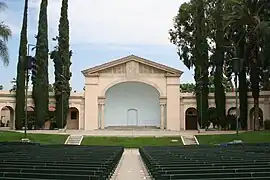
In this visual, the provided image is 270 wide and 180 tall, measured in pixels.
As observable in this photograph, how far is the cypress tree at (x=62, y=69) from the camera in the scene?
53406 millimetres

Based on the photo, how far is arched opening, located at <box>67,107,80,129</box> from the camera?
58194mm

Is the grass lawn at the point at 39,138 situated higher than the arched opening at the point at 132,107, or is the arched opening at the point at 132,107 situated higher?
the arched opening at the point at 132,107

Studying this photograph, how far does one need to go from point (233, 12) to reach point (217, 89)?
11999 millimetres

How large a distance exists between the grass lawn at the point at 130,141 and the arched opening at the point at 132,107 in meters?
16.5

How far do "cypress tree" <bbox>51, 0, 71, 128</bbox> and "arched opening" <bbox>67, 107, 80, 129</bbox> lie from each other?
4393mm

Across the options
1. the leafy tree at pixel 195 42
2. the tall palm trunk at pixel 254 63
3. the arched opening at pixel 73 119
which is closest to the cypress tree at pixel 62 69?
the arched opening at pixel 73 119

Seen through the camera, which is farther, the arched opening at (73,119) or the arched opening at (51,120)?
the arched opening at (73,119)

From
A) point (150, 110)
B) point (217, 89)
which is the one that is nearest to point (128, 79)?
point (150, 110)

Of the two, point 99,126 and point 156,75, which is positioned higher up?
point 156,75

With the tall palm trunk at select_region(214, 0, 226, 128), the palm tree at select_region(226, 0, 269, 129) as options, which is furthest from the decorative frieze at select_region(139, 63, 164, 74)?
the palm tree at select_region(226, 0, 269, 129)

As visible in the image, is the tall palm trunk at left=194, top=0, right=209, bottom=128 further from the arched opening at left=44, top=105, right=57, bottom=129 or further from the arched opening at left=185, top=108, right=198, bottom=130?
the arched opening at left=44, top=105, right=57, bottom=129

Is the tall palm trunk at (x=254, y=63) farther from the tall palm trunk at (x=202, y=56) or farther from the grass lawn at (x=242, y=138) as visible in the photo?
the grass lawn at (x=242, y=138)

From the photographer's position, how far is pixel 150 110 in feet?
198

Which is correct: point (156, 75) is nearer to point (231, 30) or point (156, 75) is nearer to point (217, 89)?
point (217, 89)
